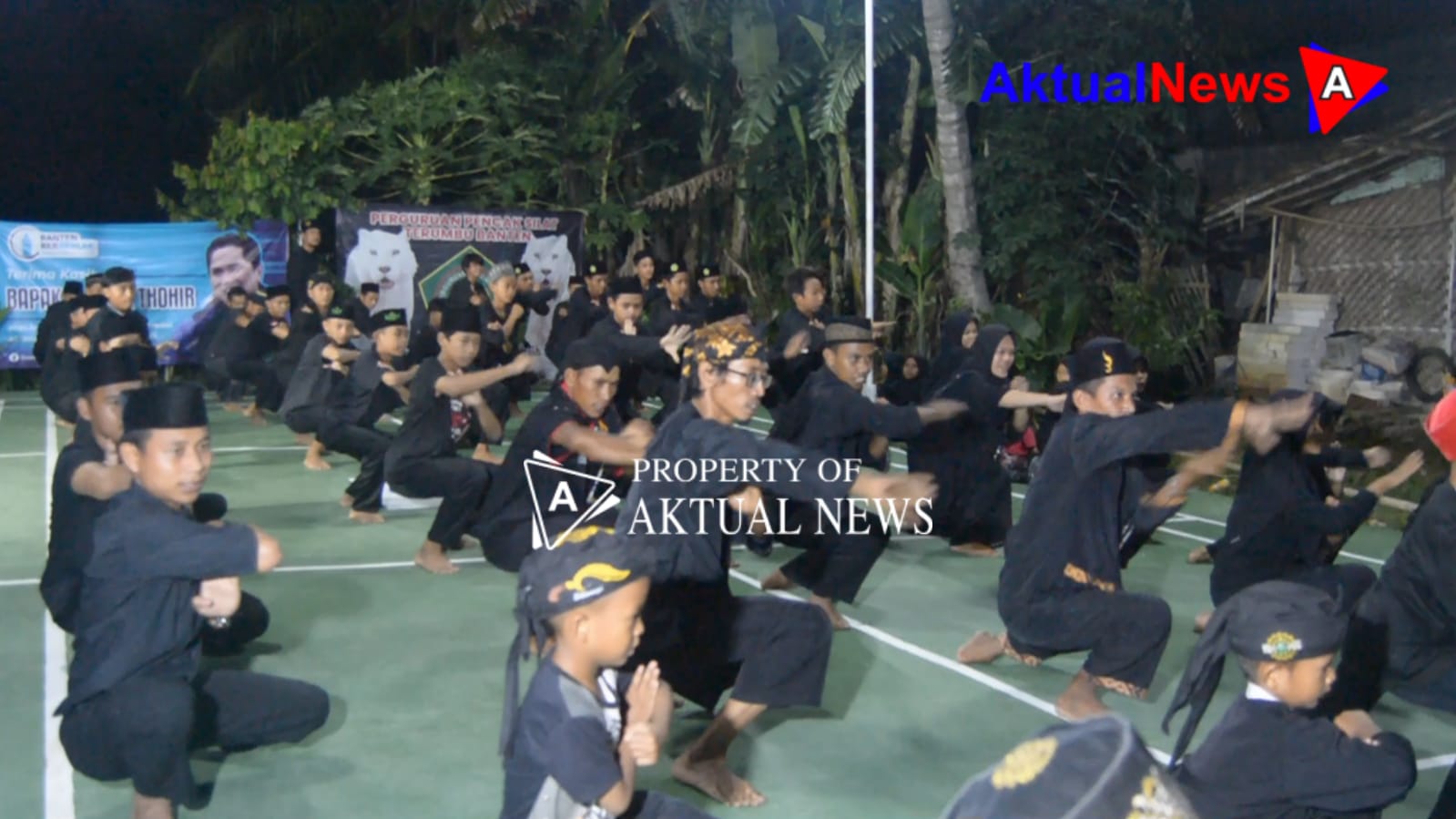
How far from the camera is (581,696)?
3.26 m

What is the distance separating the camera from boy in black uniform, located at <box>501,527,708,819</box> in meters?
3.18

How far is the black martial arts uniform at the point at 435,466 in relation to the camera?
823 cm

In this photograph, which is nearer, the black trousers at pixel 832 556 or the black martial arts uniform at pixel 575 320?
the black trousers at pixel 832 556

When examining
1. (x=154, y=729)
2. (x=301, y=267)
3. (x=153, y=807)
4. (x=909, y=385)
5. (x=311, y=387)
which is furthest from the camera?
(x=301, y=267)

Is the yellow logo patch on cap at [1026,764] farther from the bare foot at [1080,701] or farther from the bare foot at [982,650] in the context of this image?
the bare foot at [982,650]

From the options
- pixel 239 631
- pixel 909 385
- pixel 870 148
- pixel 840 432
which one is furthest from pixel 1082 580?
pixel 870 148

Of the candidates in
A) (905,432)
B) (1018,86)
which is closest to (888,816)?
(905,432)

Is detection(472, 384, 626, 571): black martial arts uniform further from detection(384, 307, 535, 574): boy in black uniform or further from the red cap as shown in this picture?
the red cap

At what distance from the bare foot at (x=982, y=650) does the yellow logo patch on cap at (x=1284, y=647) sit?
2.95m

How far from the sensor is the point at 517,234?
62.5 feet

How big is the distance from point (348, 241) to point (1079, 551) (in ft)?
46.5

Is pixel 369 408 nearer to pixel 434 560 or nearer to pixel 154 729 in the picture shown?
pixel 434 560

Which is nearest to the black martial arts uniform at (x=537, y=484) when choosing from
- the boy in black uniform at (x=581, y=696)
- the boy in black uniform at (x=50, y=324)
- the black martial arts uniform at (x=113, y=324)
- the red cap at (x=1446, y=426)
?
the boy in black uniform at (x=581, y=696)

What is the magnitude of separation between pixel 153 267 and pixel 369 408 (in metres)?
8.59
